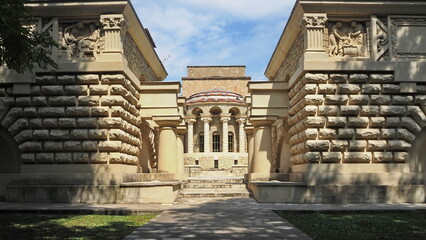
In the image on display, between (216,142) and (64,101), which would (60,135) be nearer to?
(64,101)

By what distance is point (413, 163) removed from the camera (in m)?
15.0

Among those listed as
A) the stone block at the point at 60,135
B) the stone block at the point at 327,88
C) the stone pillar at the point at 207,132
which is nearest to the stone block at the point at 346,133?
the stone block at the point at 327,88

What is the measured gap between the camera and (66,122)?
14.9m

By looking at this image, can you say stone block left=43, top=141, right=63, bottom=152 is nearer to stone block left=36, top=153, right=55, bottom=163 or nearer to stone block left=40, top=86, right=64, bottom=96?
stone block left=36, top=153, right=55, bottom=163

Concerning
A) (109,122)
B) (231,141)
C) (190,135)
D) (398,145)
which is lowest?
(398,145)

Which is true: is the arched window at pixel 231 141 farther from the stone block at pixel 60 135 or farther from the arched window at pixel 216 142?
the stone block at pixel 60 135

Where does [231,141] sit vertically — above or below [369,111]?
above

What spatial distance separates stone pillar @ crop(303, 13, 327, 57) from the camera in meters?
15.2

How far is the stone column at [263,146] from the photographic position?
17812mm

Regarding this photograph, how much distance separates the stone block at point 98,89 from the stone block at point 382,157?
9.75 meters

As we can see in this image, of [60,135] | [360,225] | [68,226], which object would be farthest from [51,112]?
[360,225]

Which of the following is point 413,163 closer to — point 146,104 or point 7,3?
point 146,104

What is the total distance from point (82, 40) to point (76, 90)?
1950mm

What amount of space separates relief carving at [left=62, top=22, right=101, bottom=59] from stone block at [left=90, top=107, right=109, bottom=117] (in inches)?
78.5
